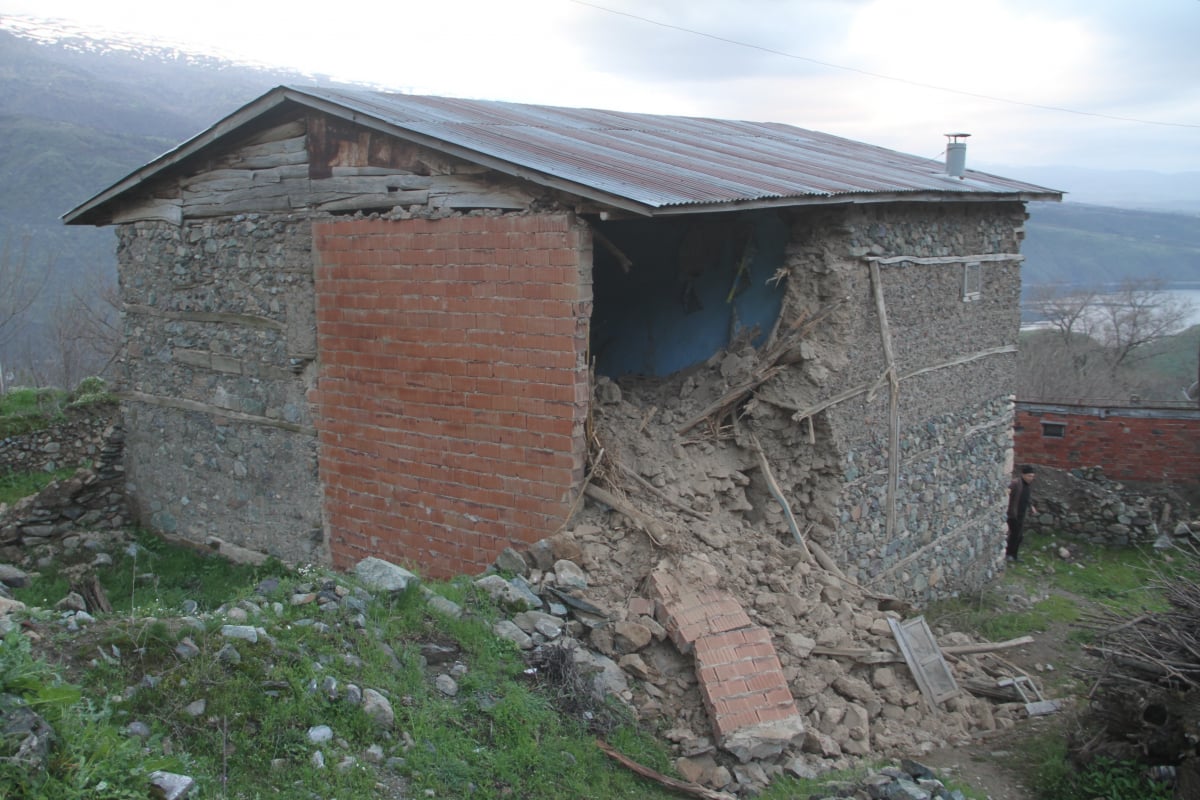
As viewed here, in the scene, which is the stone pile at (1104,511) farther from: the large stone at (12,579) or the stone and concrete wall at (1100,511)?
the large stone at (12,579)

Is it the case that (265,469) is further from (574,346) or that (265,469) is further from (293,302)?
(574,346)

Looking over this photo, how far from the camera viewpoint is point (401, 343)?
7133mm

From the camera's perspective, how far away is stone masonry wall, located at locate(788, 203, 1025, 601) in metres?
7.30

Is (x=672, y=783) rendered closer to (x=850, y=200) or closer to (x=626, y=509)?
(x=626, y=509)

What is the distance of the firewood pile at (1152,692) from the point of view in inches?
191

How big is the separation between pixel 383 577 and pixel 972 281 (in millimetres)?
6772

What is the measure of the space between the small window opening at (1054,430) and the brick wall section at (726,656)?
11.9 meters

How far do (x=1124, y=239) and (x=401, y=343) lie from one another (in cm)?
7051

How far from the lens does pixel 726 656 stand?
5375 mm

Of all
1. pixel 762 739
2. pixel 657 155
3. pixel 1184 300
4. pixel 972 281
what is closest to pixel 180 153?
pixel 657 155

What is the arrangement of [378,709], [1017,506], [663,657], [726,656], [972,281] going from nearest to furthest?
[378,709]
[726,656]
[663,657]
[972,281]
[1017,506]

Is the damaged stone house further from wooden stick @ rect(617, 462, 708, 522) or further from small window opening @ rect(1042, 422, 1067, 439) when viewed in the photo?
small window opening @ rect(1042, 422, 1067, 439)

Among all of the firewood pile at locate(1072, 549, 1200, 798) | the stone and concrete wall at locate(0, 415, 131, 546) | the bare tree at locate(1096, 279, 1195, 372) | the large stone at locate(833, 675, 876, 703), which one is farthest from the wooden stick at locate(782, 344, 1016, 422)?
the bare tree at locate(1096, 279, 1195, 372)

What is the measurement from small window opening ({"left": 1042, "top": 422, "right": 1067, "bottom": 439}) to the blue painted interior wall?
998 centimetres
